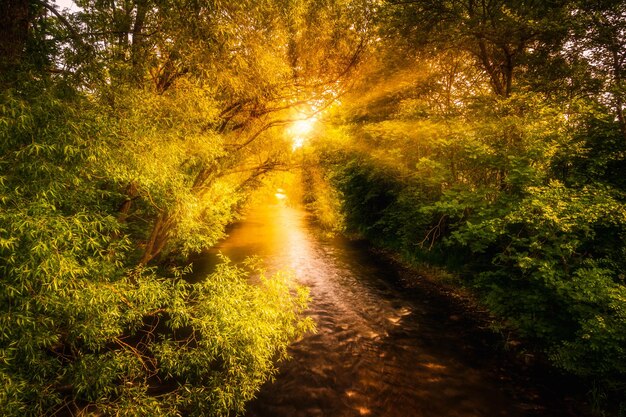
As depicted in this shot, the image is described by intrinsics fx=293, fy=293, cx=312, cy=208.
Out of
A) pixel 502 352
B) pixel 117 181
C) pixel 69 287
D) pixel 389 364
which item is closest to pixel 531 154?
pixel 502 352

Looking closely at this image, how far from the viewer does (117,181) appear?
18.0 feet

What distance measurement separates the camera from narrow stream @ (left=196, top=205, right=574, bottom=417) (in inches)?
304

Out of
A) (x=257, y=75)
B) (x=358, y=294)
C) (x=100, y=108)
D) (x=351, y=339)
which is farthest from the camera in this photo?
(x=358, y=294)

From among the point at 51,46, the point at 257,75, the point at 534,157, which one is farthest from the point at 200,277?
the point at 534,157

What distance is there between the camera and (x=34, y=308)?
4.69 metres

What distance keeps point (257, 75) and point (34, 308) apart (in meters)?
7.28

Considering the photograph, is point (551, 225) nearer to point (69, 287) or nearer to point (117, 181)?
point (117, 181)

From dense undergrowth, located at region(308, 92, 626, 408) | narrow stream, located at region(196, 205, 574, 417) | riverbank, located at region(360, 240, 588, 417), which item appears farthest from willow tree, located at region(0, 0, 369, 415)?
riverbank, located at region(360, 240, 588, 417)

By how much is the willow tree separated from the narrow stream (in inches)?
92.3

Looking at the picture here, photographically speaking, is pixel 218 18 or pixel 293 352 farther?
pixel 293 352

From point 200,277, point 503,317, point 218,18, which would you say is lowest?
point 200,277

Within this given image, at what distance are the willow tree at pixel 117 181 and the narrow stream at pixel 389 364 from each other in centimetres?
235

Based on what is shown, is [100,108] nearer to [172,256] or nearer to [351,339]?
[351,339]

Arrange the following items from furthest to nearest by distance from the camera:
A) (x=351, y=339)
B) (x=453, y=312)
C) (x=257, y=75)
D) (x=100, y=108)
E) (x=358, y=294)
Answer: (x=358, y=294) → (x=453, y=312) → (x=351, y=339) → (x=257, y=75) → (x=100, y=108)
